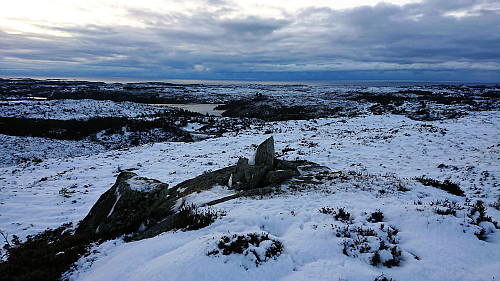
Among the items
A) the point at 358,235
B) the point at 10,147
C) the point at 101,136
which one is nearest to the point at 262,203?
the point at 358,235

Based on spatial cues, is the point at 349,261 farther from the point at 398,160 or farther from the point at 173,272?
the point at 398,160

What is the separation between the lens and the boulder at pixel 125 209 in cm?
764

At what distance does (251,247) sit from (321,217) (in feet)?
8.61

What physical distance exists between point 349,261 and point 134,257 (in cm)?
489

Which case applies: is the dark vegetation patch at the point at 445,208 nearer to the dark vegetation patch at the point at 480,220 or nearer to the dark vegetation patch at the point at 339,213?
the dark vegetation patch at the point at 480,220

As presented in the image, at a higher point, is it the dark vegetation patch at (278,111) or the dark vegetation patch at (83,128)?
the dark vegetation patch at (278,111)

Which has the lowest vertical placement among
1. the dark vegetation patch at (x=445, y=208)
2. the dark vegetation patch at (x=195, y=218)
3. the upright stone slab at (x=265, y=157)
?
the dark vegetation patch at (x=195, y=218)

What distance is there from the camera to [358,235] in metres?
5.97

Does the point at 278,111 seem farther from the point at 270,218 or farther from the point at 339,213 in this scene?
the point at 270,218

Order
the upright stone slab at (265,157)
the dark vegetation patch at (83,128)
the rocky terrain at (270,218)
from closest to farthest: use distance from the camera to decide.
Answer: the rocky terrain at (270,218)
the upright stone slab at (265,157)
the dark vegetation patch at (83,128)

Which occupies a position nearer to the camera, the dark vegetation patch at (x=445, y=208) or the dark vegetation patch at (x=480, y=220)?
the dark vegetation patch at (x=480, y=220)

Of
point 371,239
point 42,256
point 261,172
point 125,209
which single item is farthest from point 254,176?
point 42,256

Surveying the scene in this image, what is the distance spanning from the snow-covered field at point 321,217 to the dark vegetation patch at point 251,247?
0.09m

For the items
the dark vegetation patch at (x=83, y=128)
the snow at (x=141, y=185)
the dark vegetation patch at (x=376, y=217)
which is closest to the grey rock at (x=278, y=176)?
the dark vegetation patch at (x=376, y=217)
